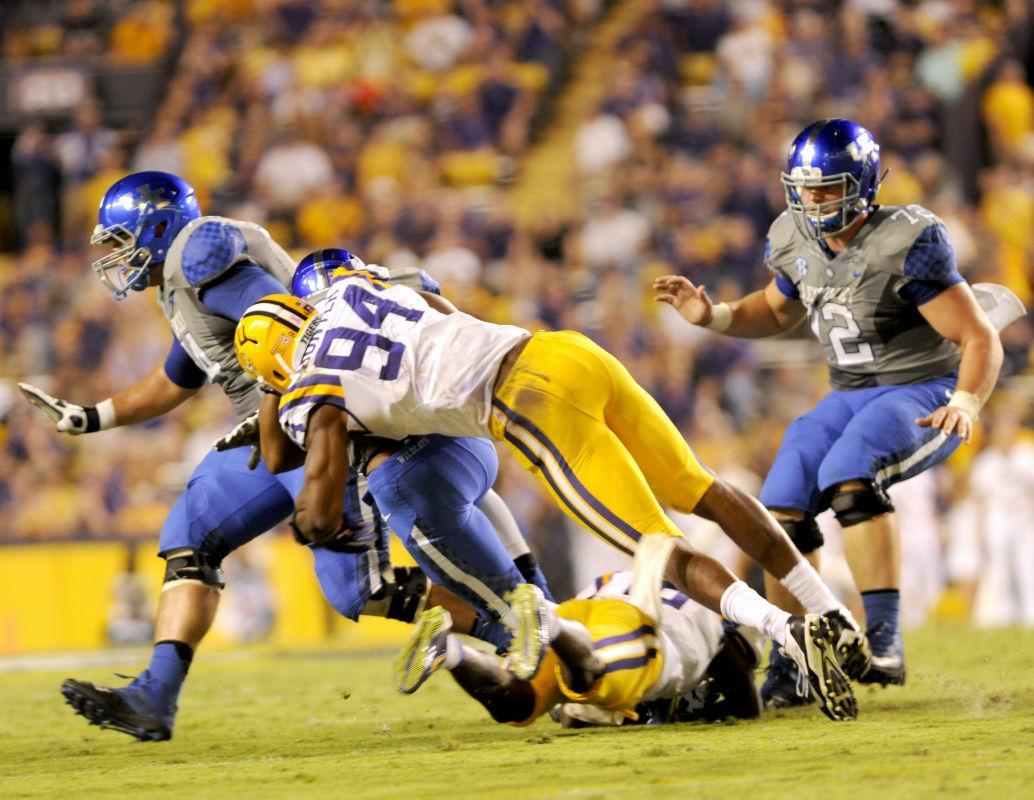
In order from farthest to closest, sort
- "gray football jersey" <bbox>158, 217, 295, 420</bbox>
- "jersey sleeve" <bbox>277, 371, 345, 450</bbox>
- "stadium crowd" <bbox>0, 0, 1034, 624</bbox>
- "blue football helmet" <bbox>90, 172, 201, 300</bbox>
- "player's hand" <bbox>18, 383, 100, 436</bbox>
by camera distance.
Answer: "stadium crowd" <bbox>0, 0, 1034, 624</bbox>, "player's hand" <bbox>18, 383, 100, 436</bbox>, "blue football helmet" <bbox>90, 172, 201, 300</bbox>, "gray football jersey" <bbox>158, 217, 295, 420</bbox>, "jersey sleeve" <bbox>277, 371, 345, 450</bbox>

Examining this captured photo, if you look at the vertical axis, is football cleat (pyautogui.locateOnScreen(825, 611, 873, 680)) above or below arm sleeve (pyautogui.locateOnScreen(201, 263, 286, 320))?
below

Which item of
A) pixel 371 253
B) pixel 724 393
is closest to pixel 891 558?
pixel 724 393

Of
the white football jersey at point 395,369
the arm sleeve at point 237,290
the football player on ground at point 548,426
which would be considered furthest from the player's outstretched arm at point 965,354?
the arm sleeve at point 237,290

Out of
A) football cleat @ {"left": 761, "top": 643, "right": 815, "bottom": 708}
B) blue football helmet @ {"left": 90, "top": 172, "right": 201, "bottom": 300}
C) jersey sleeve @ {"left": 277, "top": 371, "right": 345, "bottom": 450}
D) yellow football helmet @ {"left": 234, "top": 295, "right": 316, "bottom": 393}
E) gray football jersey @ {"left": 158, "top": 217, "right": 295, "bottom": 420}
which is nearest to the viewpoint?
jersey sleeve @ {"left": 277, "top": 371, "right": 345, "bottom": 450}

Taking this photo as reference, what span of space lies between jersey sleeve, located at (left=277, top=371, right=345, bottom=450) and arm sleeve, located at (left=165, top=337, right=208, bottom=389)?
1.41 metres

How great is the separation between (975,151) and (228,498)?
29.9ft

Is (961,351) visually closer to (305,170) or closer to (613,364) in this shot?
(613,364)

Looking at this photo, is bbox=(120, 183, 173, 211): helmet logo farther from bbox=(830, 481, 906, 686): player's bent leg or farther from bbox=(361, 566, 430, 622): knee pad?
bbox=(830, 481, 906, 686): player's bent leg

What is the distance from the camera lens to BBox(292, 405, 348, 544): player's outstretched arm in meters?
4.82

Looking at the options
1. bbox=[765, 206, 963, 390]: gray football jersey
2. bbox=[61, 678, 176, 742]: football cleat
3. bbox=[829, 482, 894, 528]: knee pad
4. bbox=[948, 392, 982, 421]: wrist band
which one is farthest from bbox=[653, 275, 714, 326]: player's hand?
bbox=[61, 678, 176, 742]: football cleat

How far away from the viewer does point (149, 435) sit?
12883 millimetres

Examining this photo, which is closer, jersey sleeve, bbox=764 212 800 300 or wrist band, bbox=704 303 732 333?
jersey sleeve, bbox=764 212 800 300

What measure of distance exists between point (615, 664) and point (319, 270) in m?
1.81

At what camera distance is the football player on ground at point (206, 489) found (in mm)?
5680
